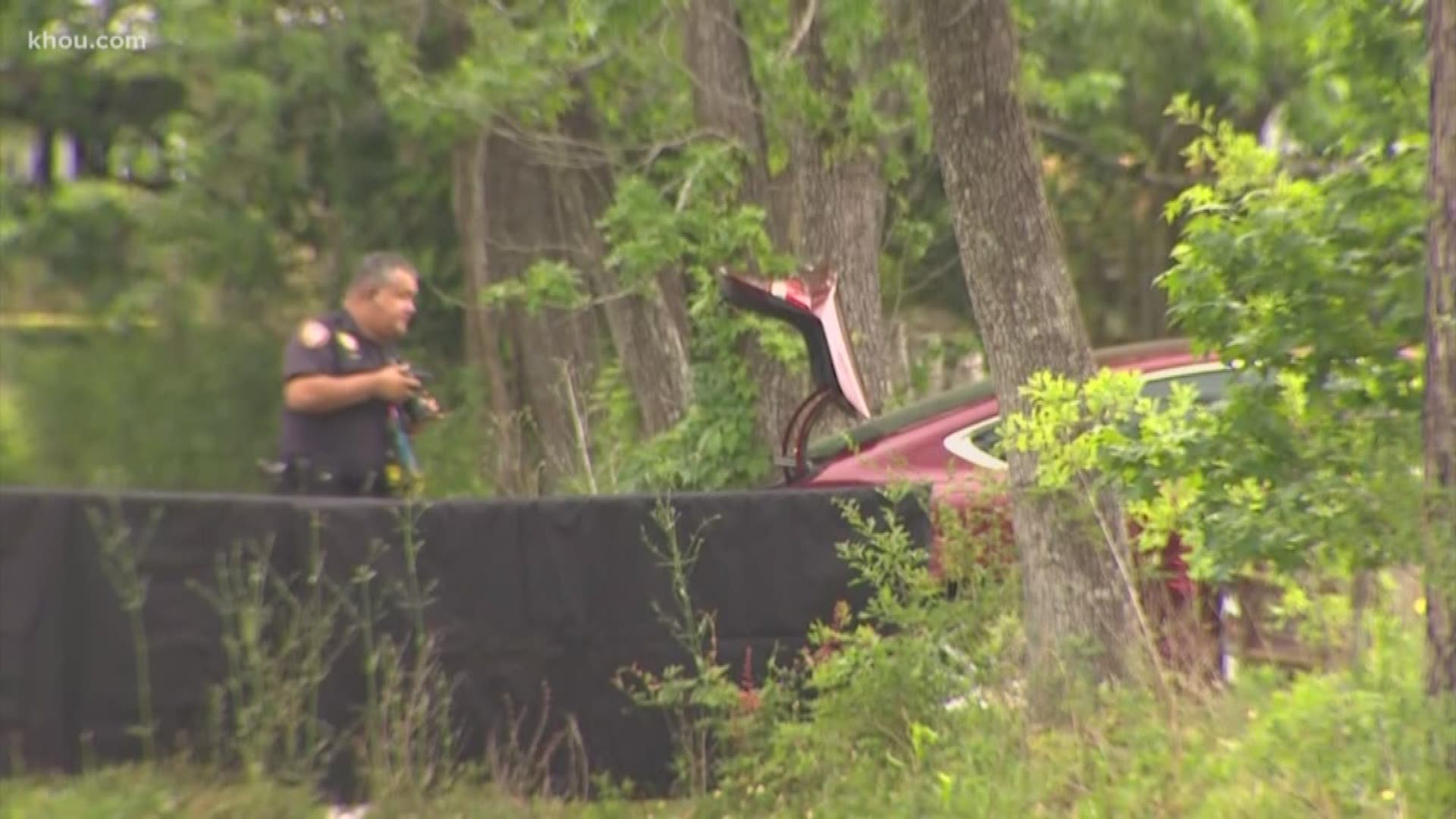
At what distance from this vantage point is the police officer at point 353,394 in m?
8.42

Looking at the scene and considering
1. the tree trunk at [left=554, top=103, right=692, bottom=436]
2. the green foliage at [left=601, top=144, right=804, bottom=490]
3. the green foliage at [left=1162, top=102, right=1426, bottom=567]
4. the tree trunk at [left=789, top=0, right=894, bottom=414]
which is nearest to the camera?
the green foliage at [left=1162, top=102, right=1426, bottom=567]

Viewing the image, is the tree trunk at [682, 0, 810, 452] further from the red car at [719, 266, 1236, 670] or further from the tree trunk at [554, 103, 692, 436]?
the red car at [719, 266, 1236, 670]

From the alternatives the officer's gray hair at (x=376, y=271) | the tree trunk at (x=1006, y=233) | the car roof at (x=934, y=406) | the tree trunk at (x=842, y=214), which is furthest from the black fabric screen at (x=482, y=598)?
the tree trunk at (x=842, y=214)

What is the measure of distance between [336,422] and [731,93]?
3745 mm

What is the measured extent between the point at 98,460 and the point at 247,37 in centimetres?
385

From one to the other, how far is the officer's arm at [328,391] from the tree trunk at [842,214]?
9.44 ft

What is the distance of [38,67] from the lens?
66.7 ft

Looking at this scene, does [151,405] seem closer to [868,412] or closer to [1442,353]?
[868,412]

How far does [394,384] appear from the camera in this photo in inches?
333

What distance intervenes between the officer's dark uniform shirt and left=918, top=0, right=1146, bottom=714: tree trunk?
93.4 inches

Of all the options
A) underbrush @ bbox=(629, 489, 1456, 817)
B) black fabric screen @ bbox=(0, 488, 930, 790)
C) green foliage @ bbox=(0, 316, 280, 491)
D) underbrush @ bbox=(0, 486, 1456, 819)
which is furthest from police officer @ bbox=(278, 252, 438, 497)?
green foliage @ bbox=(0, 316, 280, 491)

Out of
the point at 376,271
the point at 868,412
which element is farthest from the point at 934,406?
the point at 376,271

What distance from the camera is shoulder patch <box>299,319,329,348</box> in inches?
333

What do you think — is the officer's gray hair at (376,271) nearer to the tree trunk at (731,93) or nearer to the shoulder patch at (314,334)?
the shoulder patch at (314,334)
